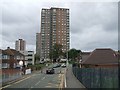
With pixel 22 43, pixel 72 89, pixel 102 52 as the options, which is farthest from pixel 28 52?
pixel 72 89

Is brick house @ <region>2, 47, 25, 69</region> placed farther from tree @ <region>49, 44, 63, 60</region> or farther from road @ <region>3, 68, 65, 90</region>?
road @ <region>3, 68, 65, 90</region>

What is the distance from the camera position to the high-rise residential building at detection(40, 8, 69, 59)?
430 ft

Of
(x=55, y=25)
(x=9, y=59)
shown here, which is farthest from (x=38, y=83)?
(x=55, y=25)

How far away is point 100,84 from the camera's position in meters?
18.9

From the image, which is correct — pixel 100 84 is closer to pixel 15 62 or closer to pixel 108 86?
pixel 108 86

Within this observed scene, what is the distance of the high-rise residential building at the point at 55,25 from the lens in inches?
5160

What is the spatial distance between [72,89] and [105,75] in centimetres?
1037

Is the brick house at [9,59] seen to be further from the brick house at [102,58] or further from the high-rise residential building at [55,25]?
the brick house at [102,58]

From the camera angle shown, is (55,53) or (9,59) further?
(55,53)

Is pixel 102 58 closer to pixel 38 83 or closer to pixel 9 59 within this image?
pixel 38 83

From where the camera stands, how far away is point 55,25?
134m

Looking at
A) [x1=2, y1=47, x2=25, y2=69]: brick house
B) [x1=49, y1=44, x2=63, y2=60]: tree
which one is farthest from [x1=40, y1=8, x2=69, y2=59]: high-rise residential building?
[x1=2, y1=47, x2=25, y2=69]: brick house

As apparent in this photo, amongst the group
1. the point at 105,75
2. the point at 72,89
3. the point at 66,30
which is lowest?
the point at 72,89

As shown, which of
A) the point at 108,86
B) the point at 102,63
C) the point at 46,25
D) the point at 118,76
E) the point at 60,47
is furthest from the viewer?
the point at 60,47
